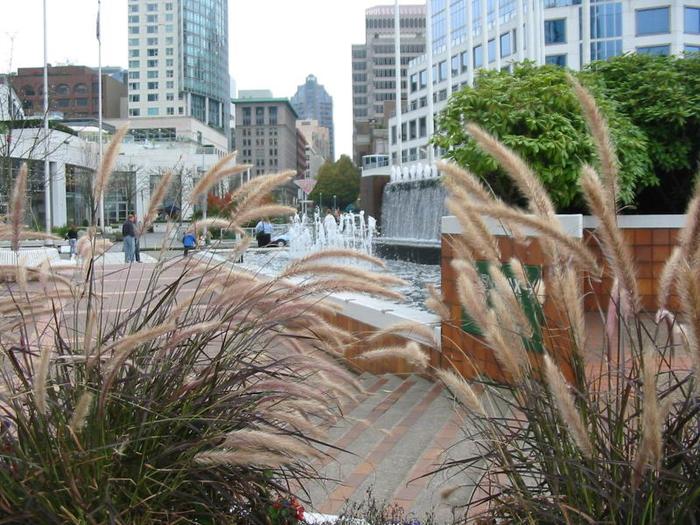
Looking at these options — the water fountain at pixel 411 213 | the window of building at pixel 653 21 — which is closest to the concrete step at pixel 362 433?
the water fountain at pixel 411 213

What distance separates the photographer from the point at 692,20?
4375 cm

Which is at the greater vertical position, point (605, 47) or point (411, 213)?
point (605, 47)

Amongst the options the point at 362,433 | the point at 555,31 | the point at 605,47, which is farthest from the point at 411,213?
the point at 555,31

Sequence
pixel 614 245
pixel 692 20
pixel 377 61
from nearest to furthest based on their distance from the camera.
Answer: pixel 614 245 < pixel 692 20 < pixel 377 61

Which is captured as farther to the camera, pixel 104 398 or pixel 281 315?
pixel 281 315

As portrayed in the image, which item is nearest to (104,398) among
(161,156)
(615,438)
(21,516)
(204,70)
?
(21,516)

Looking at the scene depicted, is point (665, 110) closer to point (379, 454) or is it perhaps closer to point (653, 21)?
point (379, 454)

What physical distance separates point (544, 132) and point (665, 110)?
1.51m

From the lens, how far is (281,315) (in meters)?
2.44

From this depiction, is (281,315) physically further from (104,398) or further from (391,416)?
(391,416)

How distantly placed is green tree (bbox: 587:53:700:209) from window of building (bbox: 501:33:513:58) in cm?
3657

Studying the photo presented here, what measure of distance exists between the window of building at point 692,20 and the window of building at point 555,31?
21.2ft

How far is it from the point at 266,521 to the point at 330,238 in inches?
783

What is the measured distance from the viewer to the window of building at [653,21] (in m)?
43.5
